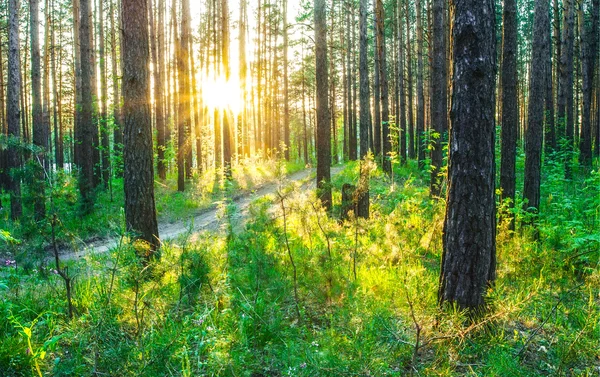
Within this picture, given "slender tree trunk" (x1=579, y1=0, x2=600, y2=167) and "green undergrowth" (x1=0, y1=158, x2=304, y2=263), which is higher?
"slender tree trunk" (x1=579, y1=0, x2=600, y2=167)

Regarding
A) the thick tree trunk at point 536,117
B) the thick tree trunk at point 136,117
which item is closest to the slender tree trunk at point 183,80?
the thick tree trunk at point 136,117

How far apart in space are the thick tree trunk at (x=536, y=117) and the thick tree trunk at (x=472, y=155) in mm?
5146

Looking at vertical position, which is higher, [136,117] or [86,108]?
[86,108]

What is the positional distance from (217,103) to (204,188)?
19.7 ft

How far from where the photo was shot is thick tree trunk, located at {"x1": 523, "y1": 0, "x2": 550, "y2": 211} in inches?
328

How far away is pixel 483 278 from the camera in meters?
3.73

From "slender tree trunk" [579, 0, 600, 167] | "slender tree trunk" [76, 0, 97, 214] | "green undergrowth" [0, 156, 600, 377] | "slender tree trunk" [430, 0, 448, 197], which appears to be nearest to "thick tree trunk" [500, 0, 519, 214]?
"green undergrowth" [0, 156, 600, 377]

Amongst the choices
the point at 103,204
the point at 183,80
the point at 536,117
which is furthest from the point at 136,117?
the point at 183,80

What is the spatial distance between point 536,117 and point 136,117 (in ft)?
27.5

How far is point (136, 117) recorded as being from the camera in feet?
20.5

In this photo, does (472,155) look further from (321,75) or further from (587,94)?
(587,94)

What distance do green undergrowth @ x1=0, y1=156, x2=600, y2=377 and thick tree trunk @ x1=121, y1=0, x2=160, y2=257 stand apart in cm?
130

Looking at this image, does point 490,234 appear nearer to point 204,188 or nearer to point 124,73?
point 124,73

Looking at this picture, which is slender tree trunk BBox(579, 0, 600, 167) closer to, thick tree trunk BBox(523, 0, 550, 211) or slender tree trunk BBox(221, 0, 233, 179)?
thick tree trunk BBox(523, 0, 550, 211)
